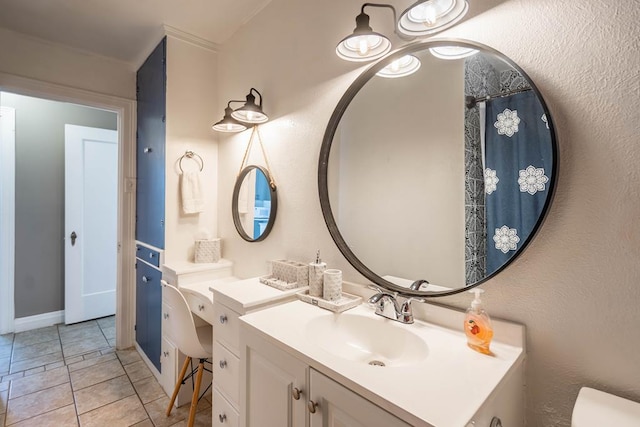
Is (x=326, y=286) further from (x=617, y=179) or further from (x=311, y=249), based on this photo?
(x=617, y=179)

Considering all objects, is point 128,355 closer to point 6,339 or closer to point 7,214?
point 6,339

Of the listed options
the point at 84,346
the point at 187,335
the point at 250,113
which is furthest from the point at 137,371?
the point at 250,113

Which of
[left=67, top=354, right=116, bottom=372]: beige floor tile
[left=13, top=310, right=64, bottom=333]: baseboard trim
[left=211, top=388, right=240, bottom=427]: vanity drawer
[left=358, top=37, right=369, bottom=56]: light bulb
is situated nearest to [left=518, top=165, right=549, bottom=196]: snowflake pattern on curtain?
[left=358, top=37, right=369, bottom=56]: light bulb

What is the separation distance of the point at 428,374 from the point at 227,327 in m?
0.93

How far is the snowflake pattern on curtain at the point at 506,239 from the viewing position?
36.6 inches

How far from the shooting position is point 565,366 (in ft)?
2.81

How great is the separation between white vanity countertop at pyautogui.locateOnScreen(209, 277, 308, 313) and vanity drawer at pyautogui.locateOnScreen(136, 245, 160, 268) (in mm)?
1007

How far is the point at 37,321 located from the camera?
311 cm

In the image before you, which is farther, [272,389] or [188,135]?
[188,135]

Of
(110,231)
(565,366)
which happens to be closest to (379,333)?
(565,366)

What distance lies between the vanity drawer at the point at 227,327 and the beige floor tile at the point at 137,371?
137cm

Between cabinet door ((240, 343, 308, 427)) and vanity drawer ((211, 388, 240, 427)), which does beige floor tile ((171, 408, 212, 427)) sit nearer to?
vanity drawer ((211, 388, 240, 427))

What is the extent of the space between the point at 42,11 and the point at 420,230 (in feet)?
9.09

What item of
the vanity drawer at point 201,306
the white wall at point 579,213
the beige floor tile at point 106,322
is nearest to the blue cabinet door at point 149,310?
the vanity drawer at point 201,306
